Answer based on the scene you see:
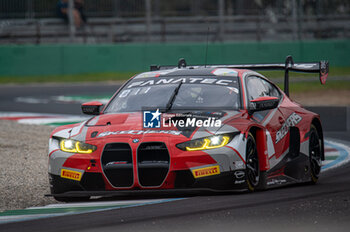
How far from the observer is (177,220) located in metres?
6.05

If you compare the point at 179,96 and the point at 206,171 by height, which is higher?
the point at 179,96

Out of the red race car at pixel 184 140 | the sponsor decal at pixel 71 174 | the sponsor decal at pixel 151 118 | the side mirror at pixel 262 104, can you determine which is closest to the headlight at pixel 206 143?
the red race car at pixel 184 140

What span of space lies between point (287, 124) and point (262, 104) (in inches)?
31.9

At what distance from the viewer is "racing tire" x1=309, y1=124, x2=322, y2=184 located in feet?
28.7

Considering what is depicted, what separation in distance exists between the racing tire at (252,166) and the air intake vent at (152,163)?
31.2 inches

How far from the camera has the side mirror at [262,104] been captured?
25.5 feet

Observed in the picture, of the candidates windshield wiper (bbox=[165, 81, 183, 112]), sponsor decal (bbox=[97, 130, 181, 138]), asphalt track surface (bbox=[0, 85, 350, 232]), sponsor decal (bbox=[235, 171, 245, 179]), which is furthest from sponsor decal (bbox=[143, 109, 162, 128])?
sponsor decal (bbox=[235, 171, 245, 179])

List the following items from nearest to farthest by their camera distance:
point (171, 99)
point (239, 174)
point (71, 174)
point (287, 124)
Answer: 1. point (239, 174)
2. point (71, 174)
3. point (171, 99)
4. point (287, 124)

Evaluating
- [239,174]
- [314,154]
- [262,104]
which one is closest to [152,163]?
[239,174]

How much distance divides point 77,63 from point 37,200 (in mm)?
23547

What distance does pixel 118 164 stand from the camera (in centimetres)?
698

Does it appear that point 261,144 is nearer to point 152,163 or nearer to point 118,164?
A: point 152,163

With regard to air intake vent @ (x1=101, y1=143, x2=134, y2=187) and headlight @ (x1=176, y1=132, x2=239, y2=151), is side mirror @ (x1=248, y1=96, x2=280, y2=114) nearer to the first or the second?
headlight @ (x1=176, y1=132, x2=239, y2=151)

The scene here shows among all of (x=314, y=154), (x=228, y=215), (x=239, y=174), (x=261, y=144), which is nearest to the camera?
(x=228, y=215)
